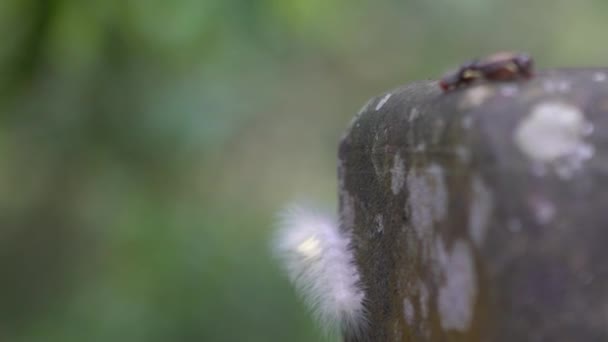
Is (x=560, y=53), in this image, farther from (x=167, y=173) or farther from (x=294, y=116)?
(x=167, y=173)

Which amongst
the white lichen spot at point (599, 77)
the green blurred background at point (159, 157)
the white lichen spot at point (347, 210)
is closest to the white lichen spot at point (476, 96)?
the white lichen spot at point (599, 77)

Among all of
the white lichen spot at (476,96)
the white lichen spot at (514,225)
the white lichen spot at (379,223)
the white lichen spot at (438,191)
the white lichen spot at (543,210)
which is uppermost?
the white lichen spot at (476,96)

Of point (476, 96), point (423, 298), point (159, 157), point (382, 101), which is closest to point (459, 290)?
point (423, 298)

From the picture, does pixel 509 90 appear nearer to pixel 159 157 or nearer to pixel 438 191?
pixel 438 191

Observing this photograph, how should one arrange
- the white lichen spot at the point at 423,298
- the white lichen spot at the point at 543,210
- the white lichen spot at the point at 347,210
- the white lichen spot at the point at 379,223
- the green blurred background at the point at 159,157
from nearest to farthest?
the white lichen spot at the point at 543,210 → the white lichen spot at the point at 423,298 → the white lichen spot at the point at 379,223 → the white lichen spot at the point at 347,210 → the green blurred background at the point at 159,157

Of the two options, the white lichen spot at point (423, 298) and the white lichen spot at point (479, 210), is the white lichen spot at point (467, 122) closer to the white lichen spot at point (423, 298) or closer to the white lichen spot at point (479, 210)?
the white lichen spot at point (479, 210)

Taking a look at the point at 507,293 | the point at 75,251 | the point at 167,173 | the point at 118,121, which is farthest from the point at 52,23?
the point at 507,293
